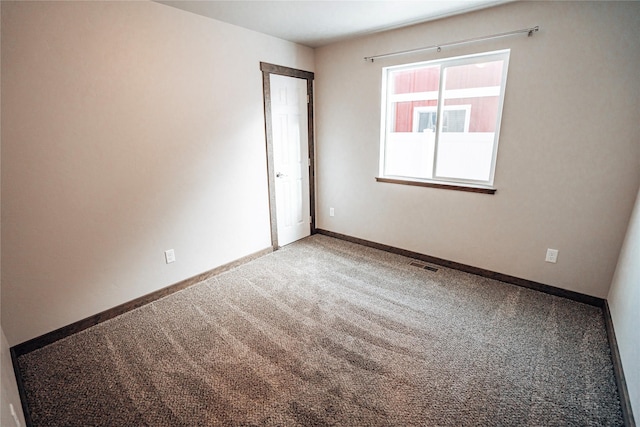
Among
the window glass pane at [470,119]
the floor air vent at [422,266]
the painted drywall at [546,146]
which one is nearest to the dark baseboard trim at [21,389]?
the floor air vent at [422,266]

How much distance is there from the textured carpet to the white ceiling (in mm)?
2417

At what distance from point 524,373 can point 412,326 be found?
0.72m

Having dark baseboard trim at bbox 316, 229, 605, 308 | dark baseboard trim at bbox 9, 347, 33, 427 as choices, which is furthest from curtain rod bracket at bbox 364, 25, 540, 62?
dark baseboard trim at bbox 9, 347, 33, 427

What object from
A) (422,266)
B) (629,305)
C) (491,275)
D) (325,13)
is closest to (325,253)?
(422,266)

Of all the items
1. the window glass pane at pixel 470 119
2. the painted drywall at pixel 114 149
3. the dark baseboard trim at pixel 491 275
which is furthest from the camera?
the window glass pane at pixel 470 119

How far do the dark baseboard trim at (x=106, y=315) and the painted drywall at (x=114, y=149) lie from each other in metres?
0.05

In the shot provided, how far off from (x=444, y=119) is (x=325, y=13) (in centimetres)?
149

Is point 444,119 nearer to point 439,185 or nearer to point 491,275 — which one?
point 439,185

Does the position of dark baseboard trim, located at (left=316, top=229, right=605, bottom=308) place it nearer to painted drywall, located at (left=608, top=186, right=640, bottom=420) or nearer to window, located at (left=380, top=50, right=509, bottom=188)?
painted drywall, located at (left=608, top=186, right=640, bottom=420)

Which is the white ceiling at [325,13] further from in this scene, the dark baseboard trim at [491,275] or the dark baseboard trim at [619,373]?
the dark baseboard trim at [619,373]

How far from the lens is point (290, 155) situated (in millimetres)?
3828

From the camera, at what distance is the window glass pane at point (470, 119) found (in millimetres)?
2789

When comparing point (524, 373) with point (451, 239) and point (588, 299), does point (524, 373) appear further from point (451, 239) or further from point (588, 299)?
point (451, 239)

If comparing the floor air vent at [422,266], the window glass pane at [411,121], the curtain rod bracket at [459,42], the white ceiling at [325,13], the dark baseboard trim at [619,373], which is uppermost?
the white ceiling at [325,13]
